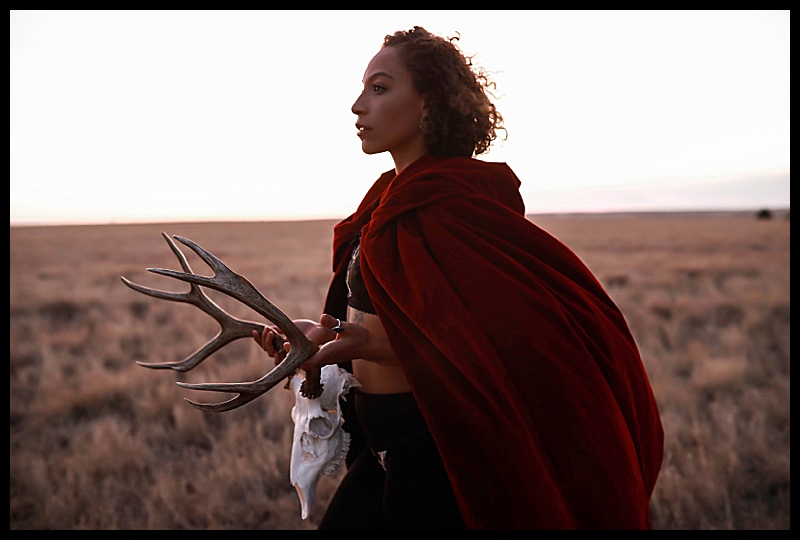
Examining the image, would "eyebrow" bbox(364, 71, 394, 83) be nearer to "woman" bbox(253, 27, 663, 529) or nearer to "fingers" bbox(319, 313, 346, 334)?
"woman" bbox(253, 27, 663, 529)

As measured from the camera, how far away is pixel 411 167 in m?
2.13

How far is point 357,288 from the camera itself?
219cm

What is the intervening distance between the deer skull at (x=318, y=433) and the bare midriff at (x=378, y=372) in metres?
0.08

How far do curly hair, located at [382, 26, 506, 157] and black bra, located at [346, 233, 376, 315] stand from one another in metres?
0.48

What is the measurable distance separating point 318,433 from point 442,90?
4.27 ft

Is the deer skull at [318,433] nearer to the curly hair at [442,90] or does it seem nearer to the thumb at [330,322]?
the thumb at [330,322]

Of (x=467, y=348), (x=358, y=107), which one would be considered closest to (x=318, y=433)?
(x=467, y=348)

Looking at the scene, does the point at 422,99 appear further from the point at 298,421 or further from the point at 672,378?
the point at 672,378

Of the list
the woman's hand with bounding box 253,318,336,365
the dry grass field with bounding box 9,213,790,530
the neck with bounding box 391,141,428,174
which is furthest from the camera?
the dry grass field with bounding box 9,213,790,530

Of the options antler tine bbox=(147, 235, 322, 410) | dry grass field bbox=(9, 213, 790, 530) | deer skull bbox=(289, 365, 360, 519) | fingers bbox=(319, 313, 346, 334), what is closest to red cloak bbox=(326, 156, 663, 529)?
fingers bbox=(319, 313, 346, 334)

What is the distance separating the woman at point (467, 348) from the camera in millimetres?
1865

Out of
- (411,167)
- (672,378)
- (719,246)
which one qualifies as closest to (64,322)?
(672,378)

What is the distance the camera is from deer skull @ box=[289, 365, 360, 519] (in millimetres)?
2256

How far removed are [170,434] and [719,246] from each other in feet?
74.0
